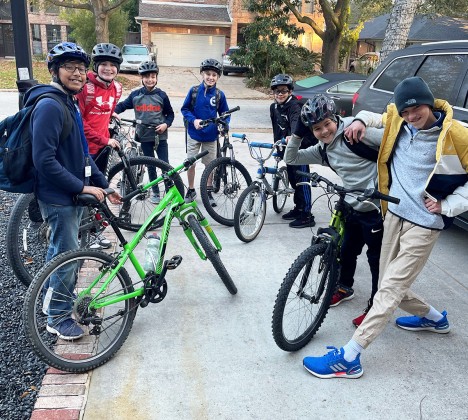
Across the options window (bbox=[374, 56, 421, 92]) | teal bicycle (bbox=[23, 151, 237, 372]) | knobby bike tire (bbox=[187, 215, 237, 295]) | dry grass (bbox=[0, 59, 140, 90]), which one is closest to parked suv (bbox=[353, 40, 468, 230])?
window (bbox=[374, 56, 421, 92])

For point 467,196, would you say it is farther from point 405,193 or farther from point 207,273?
point 207,273

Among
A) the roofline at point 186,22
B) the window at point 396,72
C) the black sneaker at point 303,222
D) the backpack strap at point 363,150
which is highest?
the roofline at point 186,22

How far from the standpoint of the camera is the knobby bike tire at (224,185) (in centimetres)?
503

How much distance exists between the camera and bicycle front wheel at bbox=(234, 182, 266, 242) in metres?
4.70

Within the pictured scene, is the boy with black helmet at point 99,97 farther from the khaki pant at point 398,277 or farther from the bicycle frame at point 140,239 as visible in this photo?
the khaki pant at point 398,277

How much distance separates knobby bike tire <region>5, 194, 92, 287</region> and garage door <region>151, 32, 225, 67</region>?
32476 millimetres

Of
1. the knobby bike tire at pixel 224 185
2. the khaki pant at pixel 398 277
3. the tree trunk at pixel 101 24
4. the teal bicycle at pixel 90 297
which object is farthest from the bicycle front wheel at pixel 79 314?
the tree trunk at pixel 101 24

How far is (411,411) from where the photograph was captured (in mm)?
2586

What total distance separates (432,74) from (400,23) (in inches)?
288

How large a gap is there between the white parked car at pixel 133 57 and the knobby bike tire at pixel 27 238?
71.3 ft

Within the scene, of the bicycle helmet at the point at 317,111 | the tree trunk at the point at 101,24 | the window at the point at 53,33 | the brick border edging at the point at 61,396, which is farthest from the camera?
the window at the point at 53,33

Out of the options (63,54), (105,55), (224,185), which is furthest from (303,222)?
(63,54)

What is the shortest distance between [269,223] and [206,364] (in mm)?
2638

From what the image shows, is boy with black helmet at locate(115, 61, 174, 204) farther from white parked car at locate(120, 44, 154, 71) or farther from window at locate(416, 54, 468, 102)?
white parked car at locate(120, 44, 154, 71)
